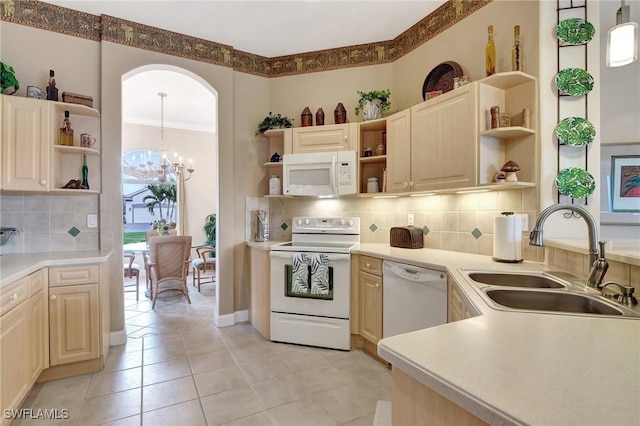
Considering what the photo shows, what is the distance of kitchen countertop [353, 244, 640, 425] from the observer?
1.78ft

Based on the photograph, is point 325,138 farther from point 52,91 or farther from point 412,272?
point 52,91

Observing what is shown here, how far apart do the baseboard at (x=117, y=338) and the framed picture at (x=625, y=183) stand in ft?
14.8

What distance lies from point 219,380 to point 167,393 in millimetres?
350

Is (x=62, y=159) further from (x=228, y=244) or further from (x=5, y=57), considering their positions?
(x=228, y=244)

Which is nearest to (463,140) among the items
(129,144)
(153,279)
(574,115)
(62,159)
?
(574,115)

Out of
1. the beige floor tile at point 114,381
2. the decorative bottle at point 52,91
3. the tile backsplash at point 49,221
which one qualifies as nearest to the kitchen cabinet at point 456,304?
the beige floor tile at point 114,381

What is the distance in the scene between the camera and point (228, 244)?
11.2ft

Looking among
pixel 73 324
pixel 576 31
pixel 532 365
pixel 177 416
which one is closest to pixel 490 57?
pixel 576 31

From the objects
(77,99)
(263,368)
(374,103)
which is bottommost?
(263,368)

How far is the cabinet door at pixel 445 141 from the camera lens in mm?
2162

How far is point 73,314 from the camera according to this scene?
2.30 metres

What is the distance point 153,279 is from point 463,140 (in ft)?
13.8

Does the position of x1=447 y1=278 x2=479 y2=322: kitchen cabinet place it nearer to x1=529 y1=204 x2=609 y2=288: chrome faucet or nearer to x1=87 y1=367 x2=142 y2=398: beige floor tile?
x1=529 y1=204 x2=609 y2=288: chrome faucet

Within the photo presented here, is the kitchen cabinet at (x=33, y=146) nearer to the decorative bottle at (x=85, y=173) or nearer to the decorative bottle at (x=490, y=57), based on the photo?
the decorative bottle at (x=85, y=173)
